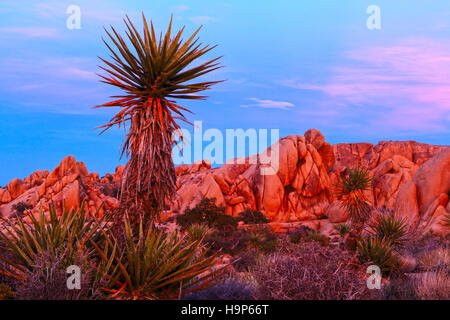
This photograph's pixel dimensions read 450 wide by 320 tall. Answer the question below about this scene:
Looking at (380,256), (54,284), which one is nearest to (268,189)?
(380,256)

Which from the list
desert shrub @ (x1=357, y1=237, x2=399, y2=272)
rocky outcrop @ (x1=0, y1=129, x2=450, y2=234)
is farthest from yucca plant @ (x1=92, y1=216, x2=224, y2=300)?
rocky outcrop @ (x1=0, y1=129, x2=450, y2=234)

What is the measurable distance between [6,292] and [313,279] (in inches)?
174

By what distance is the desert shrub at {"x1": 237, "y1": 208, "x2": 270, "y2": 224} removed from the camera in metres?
40.1

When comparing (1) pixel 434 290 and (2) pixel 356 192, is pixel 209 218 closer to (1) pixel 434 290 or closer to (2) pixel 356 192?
(2) pixel 356 192

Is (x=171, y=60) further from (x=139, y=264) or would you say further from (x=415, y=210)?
(x=415, y=210)

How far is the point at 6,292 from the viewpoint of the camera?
4.75 meters

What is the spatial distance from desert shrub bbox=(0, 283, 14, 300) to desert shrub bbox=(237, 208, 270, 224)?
3572cm

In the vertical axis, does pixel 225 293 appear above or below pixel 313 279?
below

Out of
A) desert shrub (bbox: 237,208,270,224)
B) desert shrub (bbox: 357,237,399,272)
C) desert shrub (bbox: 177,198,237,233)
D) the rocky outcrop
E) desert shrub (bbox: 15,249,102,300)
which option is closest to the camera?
desert shrub (bbox: 15,249,102,300)

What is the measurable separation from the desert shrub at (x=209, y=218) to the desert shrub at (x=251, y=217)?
13.8ft

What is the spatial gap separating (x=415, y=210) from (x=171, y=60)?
2942cm

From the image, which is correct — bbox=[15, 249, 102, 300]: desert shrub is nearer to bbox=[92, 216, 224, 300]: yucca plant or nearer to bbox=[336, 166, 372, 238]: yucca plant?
bbox=[92, 216, 224, 300]: yucca plant

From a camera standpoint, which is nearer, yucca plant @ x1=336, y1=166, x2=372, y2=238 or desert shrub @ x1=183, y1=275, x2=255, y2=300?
desert shrub @ x1=183, y1=275, x2=255, y2=300

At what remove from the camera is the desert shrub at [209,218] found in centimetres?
3269
